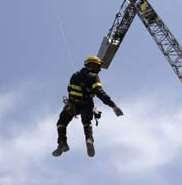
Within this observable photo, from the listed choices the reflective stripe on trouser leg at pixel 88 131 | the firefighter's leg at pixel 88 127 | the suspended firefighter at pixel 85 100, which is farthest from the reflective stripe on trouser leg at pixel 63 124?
the reflective stripe on trouser leg at pixel 88 131

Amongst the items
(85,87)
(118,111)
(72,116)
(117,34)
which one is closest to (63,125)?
(72,116)

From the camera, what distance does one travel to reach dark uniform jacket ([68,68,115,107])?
19.5 metres

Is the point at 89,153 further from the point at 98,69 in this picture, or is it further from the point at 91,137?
the point at 98,69

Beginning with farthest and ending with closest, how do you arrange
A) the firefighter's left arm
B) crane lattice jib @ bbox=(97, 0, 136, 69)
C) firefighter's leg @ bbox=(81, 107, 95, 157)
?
crane lattice jib @ bbox=(97, 0, 136, 69), firefighter's leg @ bbox=(81, 107, 95, 157), the firefighter's left arm

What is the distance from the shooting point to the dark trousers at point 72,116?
801 inches

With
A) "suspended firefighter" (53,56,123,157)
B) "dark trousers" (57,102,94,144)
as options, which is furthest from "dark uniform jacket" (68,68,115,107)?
"dark trousers" (57,102,94,144)

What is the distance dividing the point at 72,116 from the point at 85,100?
883 millimetres

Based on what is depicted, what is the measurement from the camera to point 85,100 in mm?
20156

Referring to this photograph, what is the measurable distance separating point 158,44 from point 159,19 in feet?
7.94

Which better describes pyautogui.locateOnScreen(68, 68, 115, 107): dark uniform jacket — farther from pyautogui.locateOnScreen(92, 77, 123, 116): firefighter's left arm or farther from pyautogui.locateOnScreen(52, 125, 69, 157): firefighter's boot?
pyautogui.locateOnScreen(52, 125, 69, 157): firefighter's boot

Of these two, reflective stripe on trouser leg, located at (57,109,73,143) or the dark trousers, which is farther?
reflective stripe on trouser leg, located at (57,109,73,143)

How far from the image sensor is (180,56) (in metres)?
66.1

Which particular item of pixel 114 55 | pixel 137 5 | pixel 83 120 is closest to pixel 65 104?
pixel 83 120

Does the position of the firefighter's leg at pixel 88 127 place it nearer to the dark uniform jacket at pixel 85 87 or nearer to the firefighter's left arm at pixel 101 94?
the dark uniform jacket at pixel 85 87
